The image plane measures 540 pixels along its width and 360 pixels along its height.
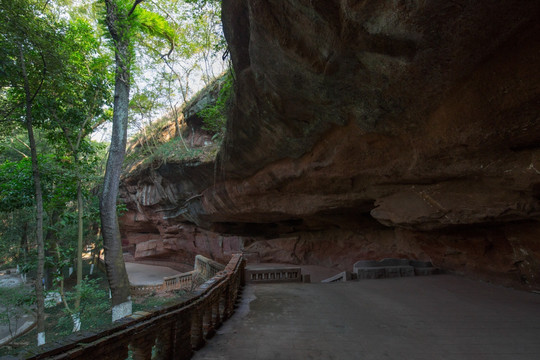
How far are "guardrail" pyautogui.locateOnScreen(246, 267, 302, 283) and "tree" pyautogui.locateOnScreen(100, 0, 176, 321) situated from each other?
4315 millimetres

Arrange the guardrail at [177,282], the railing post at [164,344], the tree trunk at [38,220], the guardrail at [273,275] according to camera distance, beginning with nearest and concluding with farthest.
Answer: the railing post at [164,344] → the tree trunk at [38,220] → the guardrail at [273,275] → the guardrail at [177,282]

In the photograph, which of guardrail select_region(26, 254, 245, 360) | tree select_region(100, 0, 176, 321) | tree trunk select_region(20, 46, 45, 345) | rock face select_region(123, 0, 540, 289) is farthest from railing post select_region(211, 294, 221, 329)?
tree trunk select_region(20, 46, 45, 345)

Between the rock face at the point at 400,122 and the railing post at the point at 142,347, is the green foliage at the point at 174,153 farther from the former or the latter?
the railing post at the point at 142,347

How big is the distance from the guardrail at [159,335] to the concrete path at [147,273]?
15.2 m

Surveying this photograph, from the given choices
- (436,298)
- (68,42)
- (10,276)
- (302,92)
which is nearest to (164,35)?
(68,42)

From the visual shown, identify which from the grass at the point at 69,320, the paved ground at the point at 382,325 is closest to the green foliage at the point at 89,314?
the grass at the point at 69,320

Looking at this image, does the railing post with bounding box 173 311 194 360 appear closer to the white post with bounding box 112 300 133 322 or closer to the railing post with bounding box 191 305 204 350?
the railing post with bounding box 191 305 204 350

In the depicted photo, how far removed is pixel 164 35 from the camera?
11180 millimetres

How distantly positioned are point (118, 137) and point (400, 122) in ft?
30.5

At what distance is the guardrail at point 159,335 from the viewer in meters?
1.81

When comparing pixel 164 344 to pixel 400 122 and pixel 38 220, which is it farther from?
pixel 38 220

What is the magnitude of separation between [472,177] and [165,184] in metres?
16.1

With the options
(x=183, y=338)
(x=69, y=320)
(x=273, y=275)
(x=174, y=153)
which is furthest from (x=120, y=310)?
(x=174, y=153)

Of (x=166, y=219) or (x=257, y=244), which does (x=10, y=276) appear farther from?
(x=257, y=244)
